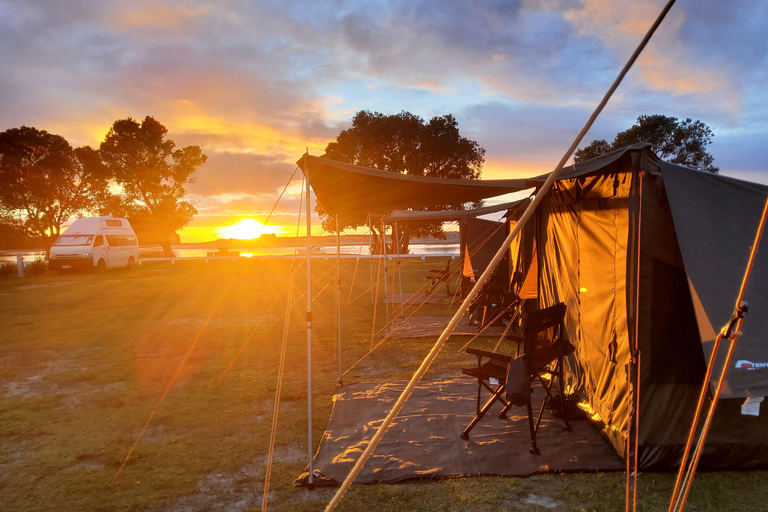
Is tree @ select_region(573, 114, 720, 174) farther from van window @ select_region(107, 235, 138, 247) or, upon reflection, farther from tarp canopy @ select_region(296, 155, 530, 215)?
van window @ select_region(107, 235, 138, 247)

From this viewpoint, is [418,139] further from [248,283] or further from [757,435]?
[757,435]

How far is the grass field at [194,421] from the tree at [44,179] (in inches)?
783

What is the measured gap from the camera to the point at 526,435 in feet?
14.4

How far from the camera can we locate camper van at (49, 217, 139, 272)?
2053cm

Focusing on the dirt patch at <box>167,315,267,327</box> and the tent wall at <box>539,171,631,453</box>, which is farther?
the dirt patch at <box>167,315,267,327</box>

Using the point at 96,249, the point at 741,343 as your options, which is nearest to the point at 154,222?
the point at 96,249

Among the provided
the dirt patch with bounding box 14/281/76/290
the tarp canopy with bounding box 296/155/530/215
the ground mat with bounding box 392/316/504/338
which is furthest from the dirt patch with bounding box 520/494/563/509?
the dirt patch with bounding box 14/281/76/290

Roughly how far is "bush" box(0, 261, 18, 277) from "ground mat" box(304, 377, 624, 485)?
21.4 meters

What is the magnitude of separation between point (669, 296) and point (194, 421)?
4.99 metres

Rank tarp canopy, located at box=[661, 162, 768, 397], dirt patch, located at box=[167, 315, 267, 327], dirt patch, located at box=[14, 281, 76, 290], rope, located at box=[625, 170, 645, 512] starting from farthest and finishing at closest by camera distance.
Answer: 1. dirt patch, located at box=[14, 281, 76, 290]
2. dirt patch, located at box=[167, 315, 267, 327]
3. rope, located at box=[625, 170, 645, 512]
4. tarp canopy, located at box=[661, 162, 768, 397]

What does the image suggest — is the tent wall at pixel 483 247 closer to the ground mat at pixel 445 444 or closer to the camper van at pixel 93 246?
the ground mat at pixel 445 444

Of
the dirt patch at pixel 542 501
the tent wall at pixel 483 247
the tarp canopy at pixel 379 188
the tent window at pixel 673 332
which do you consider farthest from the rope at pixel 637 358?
the tent wall at pixel 483 247

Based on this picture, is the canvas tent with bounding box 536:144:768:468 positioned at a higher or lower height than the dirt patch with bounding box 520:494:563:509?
higher

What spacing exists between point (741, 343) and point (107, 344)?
9.47 metres
